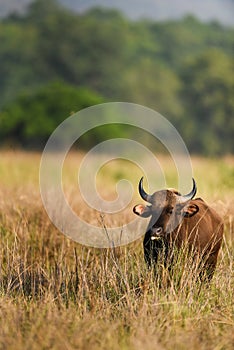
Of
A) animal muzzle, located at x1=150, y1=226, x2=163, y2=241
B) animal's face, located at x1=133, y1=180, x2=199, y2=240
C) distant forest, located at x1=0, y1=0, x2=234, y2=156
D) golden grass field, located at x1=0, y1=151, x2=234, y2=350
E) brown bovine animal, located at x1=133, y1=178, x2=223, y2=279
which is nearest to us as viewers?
golden grass field, located at x1=0, y1=151, x2=234, y2=350

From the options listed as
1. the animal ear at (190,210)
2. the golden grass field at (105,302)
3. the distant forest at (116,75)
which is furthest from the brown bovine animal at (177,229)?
the distant forest at (116,75)

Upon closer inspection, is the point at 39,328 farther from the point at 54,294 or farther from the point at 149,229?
the point at 149,229

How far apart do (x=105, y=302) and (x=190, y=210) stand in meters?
1.54

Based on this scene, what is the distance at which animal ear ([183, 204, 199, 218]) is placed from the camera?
24.6ft

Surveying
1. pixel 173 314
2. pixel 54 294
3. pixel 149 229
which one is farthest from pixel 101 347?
pixel 149 229

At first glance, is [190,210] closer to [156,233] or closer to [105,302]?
[156,233]

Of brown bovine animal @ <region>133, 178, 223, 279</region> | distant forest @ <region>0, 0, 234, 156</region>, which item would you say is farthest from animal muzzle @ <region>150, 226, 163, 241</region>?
distant forest @ <region>0, 0, 234, 156</region>

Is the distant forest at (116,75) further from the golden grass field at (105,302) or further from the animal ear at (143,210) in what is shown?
the animal ear at (143,210)

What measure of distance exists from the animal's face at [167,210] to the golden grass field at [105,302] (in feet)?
1.41

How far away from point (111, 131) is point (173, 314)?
34379mm

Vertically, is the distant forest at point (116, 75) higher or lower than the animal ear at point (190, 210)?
higher

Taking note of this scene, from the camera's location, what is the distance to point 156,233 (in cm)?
721

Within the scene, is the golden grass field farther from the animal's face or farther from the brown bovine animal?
the animal's face

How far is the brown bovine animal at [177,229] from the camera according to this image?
288 inches
